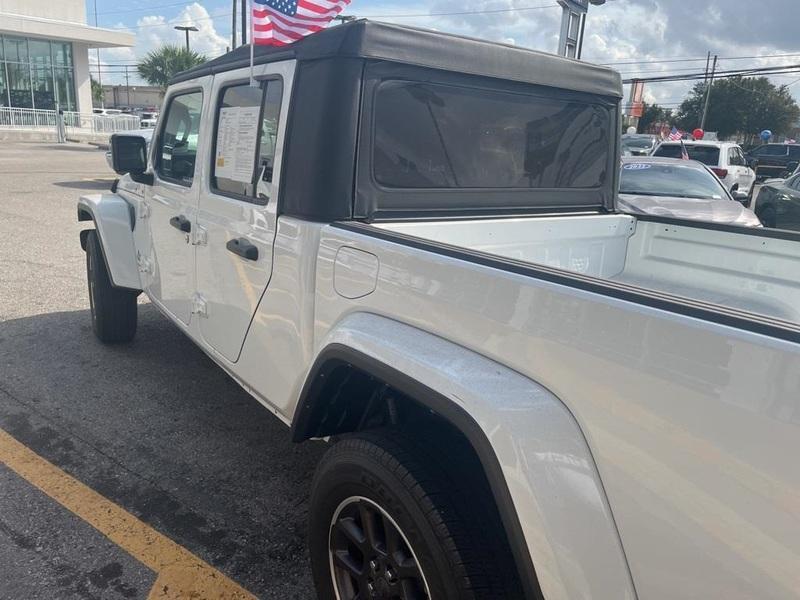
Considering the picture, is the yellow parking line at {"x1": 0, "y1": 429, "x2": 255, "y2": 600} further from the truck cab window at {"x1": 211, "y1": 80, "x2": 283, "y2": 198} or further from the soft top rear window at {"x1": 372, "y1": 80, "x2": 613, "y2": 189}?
the soft top rear window at {"x1": 372, "y1": 80, "x2": 613, "y2": 189}

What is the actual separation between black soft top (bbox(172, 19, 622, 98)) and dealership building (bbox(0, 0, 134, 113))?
34.5 m

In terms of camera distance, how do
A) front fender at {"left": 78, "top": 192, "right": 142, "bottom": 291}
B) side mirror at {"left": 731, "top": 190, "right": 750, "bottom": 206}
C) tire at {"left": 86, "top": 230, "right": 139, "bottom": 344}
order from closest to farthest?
front fender at {"left": 78, "top": 192, "right": 142, "bottom": 291} < tire at {"left": 86, "top": 230, "right": 139, "bottom": 344} < side mirror at {"left": 731, "top": 190, "right": 750, "bottom": 206}

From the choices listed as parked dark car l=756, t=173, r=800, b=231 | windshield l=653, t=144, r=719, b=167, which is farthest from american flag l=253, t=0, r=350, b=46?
windshield l=653, t=144, r=719, b=167

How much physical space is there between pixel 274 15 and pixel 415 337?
4.85ft

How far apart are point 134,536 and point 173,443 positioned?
2.81ft

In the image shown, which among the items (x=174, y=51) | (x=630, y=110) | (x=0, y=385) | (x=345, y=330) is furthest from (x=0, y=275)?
(x=174, y=51)

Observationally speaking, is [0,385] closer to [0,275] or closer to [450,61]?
[0,275]

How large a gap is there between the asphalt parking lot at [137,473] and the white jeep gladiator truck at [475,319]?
2.04 ft

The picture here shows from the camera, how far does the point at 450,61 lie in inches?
104

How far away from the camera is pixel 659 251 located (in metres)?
3.38

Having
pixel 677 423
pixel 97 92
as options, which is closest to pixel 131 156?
pixel 677 423

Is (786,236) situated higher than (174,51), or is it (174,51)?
(174,51)

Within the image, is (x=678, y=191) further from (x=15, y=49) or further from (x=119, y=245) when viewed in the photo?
(x=15, y=49)

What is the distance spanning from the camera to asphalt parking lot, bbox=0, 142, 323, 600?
2.66 metres
